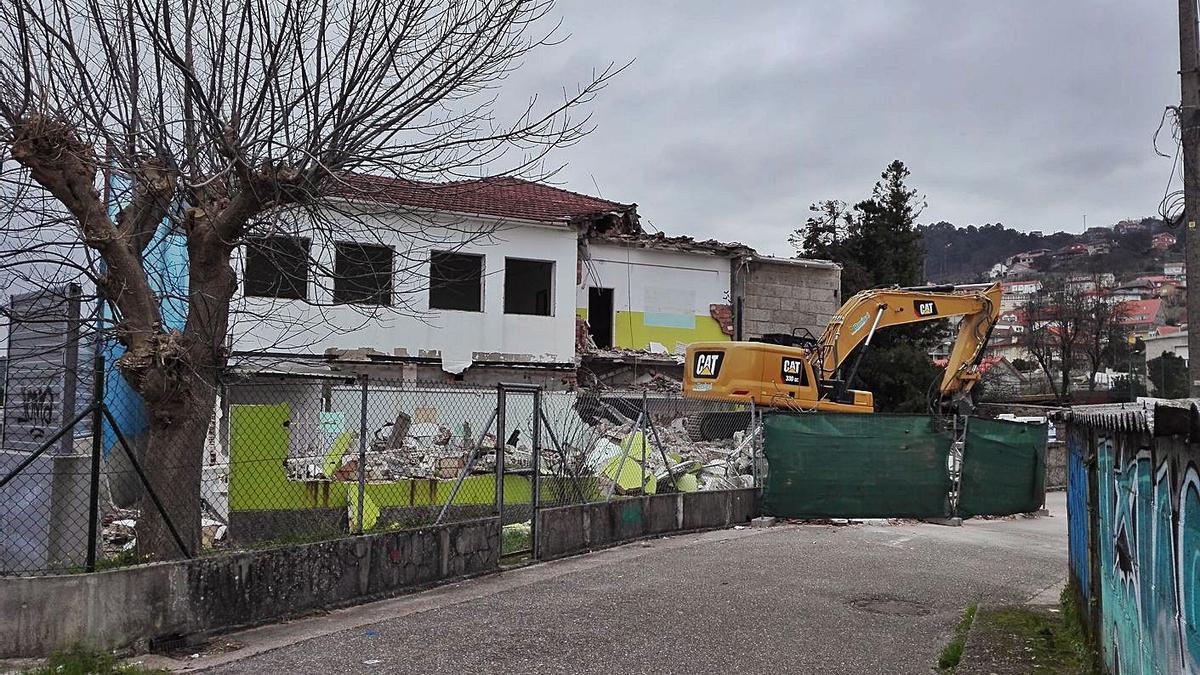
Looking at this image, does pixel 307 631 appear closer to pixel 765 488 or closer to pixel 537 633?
pixel 537 633

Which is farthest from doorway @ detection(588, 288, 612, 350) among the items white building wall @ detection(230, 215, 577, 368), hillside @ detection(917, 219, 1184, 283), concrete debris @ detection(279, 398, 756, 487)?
hillside @ detection(917, 219, 1184, 283)

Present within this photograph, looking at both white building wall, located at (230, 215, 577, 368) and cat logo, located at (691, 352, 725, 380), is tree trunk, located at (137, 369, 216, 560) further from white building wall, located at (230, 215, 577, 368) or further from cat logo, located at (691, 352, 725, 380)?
white building wall, located at (230, 215, 577, 368)

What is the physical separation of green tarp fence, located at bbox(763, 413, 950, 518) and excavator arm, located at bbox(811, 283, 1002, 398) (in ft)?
11.5

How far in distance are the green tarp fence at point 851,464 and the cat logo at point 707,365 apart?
3.32m

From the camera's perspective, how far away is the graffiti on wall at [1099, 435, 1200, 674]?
11.6ft

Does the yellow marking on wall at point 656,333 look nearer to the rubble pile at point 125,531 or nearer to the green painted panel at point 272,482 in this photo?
the green painted panel at point 272,482

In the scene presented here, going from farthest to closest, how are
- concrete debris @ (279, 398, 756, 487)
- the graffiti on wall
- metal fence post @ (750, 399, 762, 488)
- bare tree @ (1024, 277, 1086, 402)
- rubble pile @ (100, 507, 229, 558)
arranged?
bare tree @ (1024, 277, 1086, 402) → metal fence post @ (750, 399, 762, 488) → concrete debris @ (279, 398, 756, 487) → rubble pile @ (100, 507, 229, 558) → the graffiti on wall

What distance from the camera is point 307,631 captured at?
8.12m

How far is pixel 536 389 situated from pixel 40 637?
5685 mm

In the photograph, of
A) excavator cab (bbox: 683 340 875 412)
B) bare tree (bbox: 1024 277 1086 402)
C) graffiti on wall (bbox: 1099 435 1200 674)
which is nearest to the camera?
graffiti on wall (bbox: 1099 435 1200 674)

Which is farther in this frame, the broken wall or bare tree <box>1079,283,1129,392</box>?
bare tree <box>1079,283,1129,392</box>

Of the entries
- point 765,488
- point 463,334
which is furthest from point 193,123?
point 463,334

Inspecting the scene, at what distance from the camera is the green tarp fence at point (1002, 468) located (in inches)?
677

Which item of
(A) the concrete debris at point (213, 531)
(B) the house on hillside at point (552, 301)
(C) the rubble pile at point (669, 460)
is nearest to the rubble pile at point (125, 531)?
(A) the concrete debris at point (213, 531)
